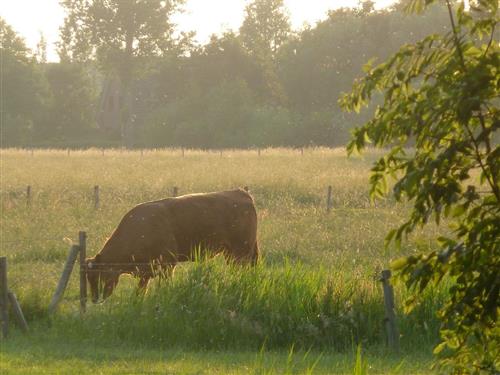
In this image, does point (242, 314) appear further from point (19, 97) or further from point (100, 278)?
point (19, 97)

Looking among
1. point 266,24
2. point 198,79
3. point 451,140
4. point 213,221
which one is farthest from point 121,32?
point 451,140

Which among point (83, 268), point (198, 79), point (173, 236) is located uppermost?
point (198, 79)

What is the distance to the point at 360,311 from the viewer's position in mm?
12516

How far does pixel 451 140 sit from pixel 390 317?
728 centimetres

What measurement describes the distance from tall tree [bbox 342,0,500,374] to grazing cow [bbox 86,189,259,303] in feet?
29.4

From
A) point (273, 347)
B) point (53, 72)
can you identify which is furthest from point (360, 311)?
point (53, 72)

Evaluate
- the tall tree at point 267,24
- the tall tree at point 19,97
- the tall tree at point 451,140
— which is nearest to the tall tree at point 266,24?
the tall tree at point 267,24

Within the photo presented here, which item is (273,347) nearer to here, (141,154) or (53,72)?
(141,154)

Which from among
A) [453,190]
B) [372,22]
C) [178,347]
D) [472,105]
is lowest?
[178,347]

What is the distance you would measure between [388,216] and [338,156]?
64.9 feet

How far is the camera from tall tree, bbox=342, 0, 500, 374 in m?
4.84

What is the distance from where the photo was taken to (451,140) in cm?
502

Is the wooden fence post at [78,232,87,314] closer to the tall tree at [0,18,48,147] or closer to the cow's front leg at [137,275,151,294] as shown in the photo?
the cow's front leg at [137,275,151,294]

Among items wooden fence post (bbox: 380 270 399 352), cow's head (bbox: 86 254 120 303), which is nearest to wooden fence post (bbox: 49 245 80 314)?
cow's head (bbox: 86 254 120 303)
